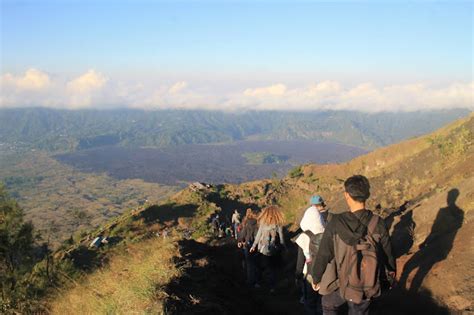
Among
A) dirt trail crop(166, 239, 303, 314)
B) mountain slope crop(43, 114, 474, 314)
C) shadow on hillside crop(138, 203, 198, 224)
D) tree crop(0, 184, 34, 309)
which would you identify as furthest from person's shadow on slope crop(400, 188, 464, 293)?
shadow on hillside crop(138, 203, 198, 224)

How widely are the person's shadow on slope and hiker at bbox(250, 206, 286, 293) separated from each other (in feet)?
8.97

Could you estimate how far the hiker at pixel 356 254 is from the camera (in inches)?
174

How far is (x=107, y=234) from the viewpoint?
31594 mm

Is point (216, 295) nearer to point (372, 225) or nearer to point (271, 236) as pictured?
point (271, 236)

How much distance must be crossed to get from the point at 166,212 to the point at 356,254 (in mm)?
31856

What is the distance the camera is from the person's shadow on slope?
8078 mm

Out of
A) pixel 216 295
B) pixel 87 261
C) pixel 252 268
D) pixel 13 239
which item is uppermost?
pixel 216 295

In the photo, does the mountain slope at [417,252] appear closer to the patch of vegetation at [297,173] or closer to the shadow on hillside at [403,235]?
the shadow on hillside at [403,235]

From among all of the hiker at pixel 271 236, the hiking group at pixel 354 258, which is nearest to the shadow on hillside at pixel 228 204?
the hiker at pixel 271 236

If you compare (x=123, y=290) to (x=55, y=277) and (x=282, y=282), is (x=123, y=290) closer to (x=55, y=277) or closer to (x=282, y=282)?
(x=55, y=277)

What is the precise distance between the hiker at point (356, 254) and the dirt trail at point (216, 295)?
206 cm

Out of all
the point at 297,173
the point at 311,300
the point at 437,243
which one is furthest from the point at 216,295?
the point at 297,173

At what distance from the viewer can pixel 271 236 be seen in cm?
888

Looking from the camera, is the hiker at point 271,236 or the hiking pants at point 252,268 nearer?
the hiker at point 271,236
